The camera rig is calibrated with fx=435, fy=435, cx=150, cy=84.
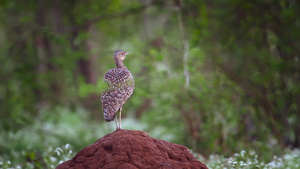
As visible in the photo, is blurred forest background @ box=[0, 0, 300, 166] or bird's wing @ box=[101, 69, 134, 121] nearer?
bird's wing @ box=[101, 69, 134, 121]

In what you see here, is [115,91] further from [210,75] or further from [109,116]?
[210,75]

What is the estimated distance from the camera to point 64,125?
56.3 feet

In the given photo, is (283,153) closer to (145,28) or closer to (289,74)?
(289,74)

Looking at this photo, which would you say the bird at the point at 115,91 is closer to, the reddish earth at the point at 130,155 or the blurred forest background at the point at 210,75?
the reddish earth at the point at 130,155

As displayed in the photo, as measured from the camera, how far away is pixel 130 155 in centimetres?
532

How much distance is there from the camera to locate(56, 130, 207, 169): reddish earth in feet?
17.2

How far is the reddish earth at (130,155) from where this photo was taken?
5.24 metres

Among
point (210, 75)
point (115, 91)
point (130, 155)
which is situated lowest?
point (130, 155)

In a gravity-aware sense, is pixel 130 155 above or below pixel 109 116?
below

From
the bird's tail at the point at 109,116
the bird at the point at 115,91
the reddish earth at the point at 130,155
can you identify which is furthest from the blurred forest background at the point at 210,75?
the reddish earth at the point at 130,155

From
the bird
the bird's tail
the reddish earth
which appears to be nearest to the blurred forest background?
the bird

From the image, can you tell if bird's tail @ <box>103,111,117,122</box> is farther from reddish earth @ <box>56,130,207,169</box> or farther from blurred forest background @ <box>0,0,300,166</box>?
blurred forest background @ <box>0,0,300,166</box>

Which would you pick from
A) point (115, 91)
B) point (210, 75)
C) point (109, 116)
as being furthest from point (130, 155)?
point (210, 75)

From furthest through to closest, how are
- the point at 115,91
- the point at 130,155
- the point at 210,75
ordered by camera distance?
the point at 210,75 < the point at 115,91 < the point at 130,155
